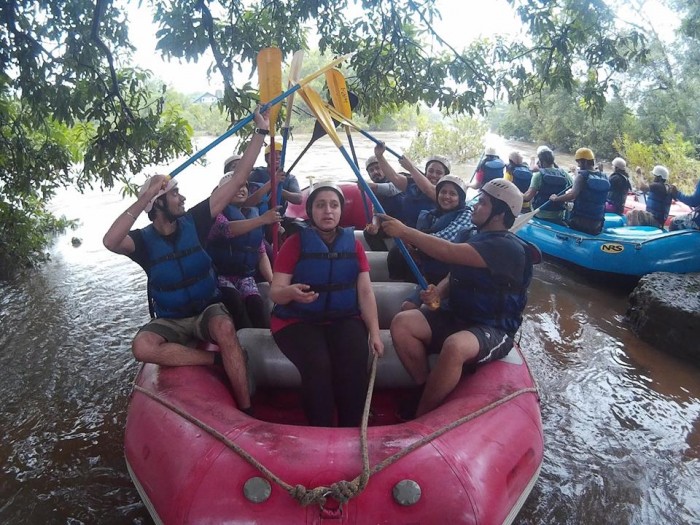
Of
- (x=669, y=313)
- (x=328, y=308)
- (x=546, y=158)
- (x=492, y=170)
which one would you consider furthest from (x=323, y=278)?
(x=546, y=158)

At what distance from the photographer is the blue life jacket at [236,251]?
3.00m

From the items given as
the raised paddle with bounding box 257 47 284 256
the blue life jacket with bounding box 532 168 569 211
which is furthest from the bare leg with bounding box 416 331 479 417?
the blue life jacket with bounding box 532 168 569 211

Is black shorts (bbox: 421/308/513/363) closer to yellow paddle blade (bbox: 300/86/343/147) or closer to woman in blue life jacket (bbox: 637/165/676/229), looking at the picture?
yellow paddle blade (bbox: 300/86/343/147)

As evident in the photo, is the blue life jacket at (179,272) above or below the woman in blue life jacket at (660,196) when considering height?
above

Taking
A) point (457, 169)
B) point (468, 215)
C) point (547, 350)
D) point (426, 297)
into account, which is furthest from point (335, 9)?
point (457, 169)

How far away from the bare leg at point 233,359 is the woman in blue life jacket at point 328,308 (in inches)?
7.6

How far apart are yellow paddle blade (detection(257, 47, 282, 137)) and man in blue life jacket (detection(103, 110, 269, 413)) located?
1.26 feet

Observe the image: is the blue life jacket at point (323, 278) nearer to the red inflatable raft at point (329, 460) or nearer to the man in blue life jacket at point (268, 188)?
the red inflatable raft at point (329, 460)

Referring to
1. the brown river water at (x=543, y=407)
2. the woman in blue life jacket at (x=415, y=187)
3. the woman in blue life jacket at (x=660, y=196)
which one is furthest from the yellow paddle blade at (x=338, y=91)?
the woman in blue life jacket at (x=660, y=196)

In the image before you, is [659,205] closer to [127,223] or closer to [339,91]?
[339,91]

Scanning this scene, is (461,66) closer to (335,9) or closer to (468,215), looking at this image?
(335,9)

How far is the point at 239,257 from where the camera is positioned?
9.98 feet

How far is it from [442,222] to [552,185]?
333 centimetres

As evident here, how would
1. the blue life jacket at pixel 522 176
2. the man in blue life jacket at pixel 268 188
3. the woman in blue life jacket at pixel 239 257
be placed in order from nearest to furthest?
the woman in blue life jacket at pixel 239 257, the man in blue life jacket at pixel 268 188, the blue life jacket at pixel 522 176
